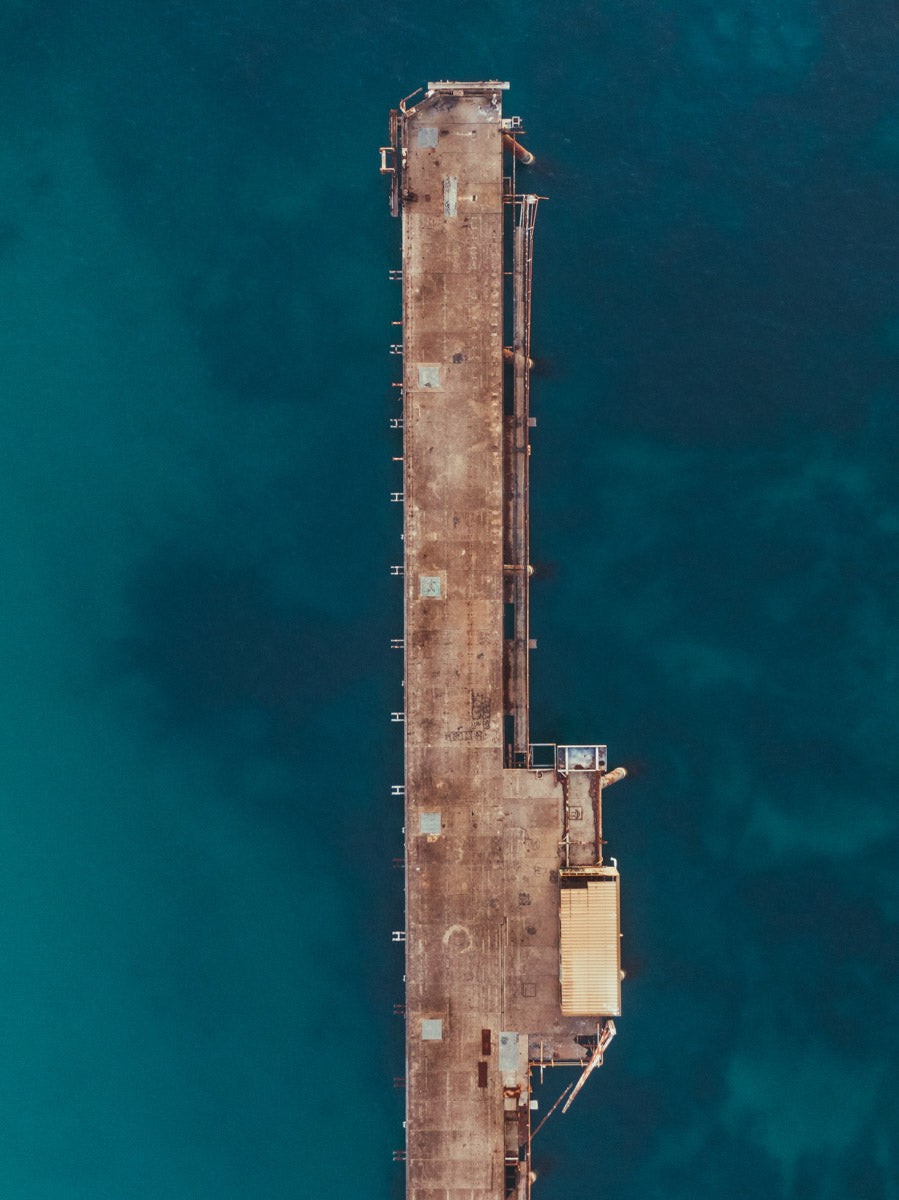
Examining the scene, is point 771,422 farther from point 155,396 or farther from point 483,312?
point 155,396

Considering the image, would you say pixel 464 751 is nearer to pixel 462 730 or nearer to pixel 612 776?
pixel 462 730

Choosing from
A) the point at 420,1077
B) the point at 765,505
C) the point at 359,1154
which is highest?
the point at 765,505

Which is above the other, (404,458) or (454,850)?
(404,458)

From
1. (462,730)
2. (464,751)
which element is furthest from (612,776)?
(462,730)

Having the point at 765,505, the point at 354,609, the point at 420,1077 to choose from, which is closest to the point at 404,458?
the point at 354,609

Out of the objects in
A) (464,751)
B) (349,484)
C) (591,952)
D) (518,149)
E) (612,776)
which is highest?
(518,149)

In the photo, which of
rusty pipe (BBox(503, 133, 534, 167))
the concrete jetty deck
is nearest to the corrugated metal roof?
the concrete jetty deck
